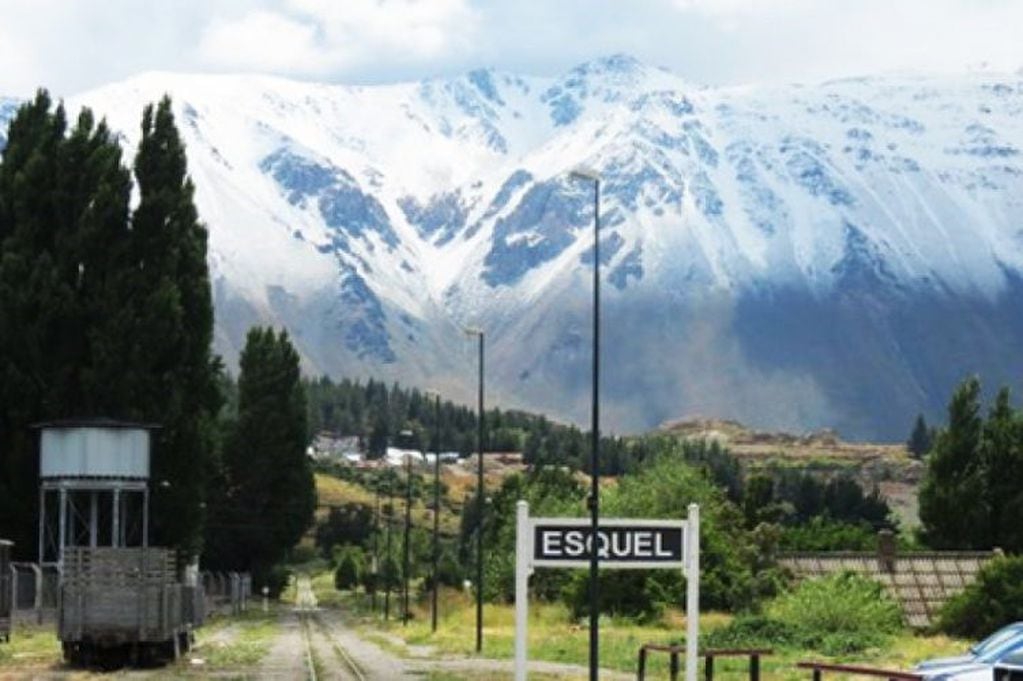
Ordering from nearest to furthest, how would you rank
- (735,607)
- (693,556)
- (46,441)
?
(693,556) < (46,441) < (735,607)

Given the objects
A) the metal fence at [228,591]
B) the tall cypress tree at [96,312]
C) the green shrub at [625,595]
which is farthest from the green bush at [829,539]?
the tall cypress tree at [96,312]

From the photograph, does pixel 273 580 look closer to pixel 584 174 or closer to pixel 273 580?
pixel 273 580

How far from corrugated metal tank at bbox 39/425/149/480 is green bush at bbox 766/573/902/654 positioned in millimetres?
21404

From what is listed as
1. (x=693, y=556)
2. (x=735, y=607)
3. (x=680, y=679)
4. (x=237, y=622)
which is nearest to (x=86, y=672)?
(x=680, y=679)

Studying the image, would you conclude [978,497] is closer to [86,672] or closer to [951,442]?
[951,442]

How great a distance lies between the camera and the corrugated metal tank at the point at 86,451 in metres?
69.3

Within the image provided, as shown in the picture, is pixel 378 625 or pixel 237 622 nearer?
pixel 237 622

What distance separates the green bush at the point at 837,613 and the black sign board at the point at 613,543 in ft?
107

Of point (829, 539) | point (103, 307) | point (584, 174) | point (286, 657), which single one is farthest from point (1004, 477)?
point (584, 174)

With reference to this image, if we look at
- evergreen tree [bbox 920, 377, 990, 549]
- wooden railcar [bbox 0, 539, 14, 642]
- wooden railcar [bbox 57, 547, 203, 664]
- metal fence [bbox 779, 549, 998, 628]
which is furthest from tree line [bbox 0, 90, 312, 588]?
evergreen tree [bbox 920, 377, 990, 549]

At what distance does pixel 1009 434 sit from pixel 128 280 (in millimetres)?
54960

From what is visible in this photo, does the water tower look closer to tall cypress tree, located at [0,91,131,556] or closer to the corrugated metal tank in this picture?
the corrugated metal tank

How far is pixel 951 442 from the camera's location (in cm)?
11369

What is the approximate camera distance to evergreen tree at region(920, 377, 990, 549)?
361ft
